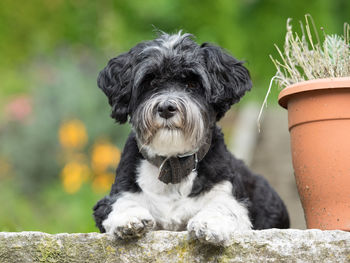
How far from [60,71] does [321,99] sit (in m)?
6.77

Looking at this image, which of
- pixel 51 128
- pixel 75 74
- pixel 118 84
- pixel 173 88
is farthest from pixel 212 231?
pixel 75 74

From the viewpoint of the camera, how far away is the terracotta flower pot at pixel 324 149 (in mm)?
3426

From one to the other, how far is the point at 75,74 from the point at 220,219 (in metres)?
6.65

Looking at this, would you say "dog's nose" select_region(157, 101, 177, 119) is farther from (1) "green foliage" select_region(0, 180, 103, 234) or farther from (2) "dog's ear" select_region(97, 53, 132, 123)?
(1) "green foliage" select_region(0, 180, 103, 234)

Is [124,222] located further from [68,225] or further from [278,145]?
[278,145]

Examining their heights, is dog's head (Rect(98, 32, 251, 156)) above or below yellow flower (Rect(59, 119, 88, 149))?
below

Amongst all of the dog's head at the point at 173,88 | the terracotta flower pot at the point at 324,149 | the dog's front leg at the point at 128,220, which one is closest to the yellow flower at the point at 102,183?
the dog's head at the point at 173,88

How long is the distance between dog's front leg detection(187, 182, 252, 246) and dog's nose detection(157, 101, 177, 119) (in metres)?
0.57

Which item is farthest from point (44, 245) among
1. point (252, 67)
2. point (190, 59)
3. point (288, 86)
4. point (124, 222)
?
point (252, 67)

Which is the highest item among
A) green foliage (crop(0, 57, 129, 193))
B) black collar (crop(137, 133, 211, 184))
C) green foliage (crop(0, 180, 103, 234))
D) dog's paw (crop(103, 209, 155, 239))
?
green foliage (crop(0, 57, 129, 193))

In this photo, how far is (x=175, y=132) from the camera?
3531 millimetres

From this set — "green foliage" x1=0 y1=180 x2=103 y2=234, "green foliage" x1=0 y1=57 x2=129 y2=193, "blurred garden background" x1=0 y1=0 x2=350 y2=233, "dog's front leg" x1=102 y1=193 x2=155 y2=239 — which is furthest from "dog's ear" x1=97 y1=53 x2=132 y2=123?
"green foliage" x1=0 y1=57 x2=129 y2=193

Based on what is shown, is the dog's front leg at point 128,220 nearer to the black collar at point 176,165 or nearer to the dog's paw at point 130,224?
the dog's paw at point 130,224

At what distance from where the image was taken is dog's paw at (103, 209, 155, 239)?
10.1 ft
